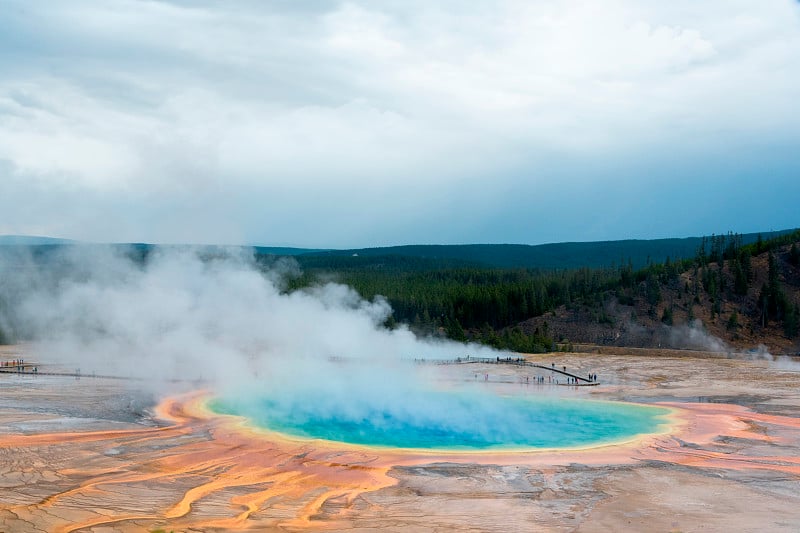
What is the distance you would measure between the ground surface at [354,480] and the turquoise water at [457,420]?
1407 millimetres

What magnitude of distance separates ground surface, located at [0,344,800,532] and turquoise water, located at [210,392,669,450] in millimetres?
1407

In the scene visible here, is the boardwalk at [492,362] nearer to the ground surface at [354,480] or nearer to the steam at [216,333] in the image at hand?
the steam at [216,333]

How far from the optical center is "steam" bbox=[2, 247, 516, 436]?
116ft

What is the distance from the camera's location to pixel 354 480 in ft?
57.5

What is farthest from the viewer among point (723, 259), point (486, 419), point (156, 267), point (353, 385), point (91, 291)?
point (723, 259)

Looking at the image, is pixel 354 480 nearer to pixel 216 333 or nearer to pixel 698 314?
pixel 216 333

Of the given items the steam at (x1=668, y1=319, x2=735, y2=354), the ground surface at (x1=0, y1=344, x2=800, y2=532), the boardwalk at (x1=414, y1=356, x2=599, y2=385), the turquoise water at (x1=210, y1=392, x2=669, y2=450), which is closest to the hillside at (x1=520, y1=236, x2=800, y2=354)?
the steam at (x1=668, y1=319, x2=735, y2=354)

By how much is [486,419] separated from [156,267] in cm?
2426

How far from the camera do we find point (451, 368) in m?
42.6

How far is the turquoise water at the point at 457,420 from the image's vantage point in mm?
22875

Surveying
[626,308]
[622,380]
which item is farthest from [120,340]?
[626,308]

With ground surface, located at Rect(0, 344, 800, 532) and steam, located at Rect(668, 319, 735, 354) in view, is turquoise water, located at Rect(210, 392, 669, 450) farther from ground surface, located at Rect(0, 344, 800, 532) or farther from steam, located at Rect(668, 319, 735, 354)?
steam, located at Rect(668, 319, 735, 354)

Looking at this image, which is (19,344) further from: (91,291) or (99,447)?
(99,447)

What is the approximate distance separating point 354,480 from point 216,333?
85.8 ft
